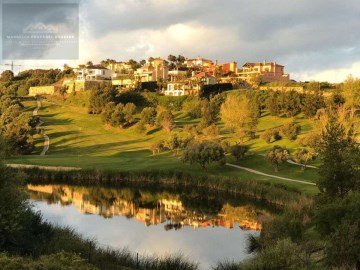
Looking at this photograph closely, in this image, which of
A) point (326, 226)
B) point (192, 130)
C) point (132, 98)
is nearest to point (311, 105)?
point (192, 130)

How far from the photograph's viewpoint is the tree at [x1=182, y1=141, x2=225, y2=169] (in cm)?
5457

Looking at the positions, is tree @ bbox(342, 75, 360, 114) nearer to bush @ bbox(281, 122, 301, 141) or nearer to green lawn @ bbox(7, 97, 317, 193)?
green lawn @ bbox(7, 97, 317, 193)

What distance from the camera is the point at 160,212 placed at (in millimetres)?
42625

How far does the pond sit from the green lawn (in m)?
A: 6.43

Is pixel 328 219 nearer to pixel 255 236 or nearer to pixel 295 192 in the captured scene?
pixel 255 236

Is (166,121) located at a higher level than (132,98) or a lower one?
lower

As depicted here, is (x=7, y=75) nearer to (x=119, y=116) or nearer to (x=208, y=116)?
(x=119, y=116)

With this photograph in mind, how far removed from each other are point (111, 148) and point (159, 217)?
38.8m

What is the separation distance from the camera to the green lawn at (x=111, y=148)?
5625 centimetres

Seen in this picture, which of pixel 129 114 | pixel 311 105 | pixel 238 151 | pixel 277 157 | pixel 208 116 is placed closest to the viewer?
pixel 277 157

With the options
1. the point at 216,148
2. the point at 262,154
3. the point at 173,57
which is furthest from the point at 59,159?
the point at 173,57

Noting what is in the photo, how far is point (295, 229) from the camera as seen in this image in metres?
27.0

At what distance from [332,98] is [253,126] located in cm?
2774

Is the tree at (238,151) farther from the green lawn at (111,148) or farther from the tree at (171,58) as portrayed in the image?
the tree at (171,58)
